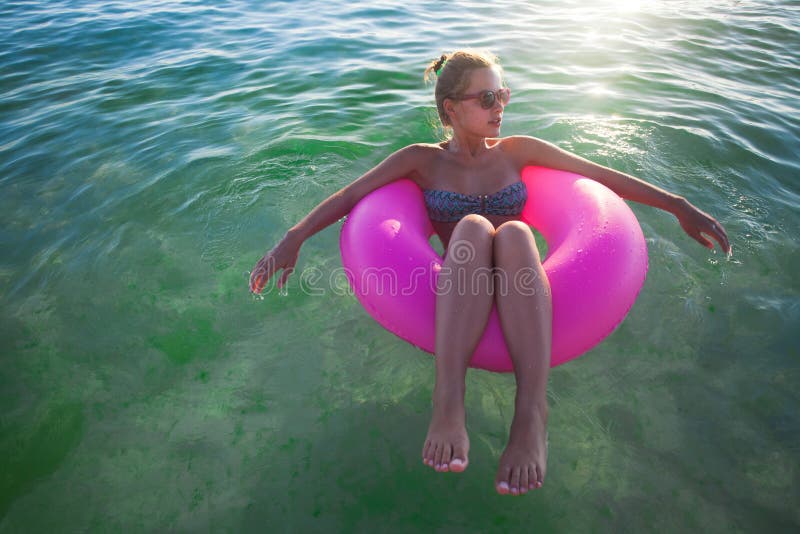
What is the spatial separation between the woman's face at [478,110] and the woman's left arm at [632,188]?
0.34 meters

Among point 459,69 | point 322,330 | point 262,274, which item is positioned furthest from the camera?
point 322,330

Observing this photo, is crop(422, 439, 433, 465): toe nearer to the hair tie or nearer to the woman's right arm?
the woman's right arm

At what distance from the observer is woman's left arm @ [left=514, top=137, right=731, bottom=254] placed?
228 cm

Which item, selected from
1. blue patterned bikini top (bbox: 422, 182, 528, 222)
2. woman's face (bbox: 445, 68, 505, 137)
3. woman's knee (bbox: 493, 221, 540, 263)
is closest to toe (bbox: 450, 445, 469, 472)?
woman's knee (bbox: 493, 221, 540, 263)

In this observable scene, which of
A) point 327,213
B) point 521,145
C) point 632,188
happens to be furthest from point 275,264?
point 632,188

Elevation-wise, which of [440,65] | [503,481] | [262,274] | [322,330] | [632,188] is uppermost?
[440,65]

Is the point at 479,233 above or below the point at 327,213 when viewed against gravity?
above

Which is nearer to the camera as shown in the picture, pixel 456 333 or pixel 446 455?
pixel 446 455

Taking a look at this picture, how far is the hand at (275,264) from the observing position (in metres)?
2.20

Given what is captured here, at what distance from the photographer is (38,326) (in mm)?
2758

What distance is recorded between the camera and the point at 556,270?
1.92 metres

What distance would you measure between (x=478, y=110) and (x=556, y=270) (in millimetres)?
913

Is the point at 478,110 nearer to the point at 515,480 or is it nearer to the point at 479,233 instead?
the point at 479,233

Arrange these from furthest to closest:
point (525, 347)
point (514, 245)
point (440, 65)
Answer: point (440, 65) < point (514, 245) < point (525, 347)
